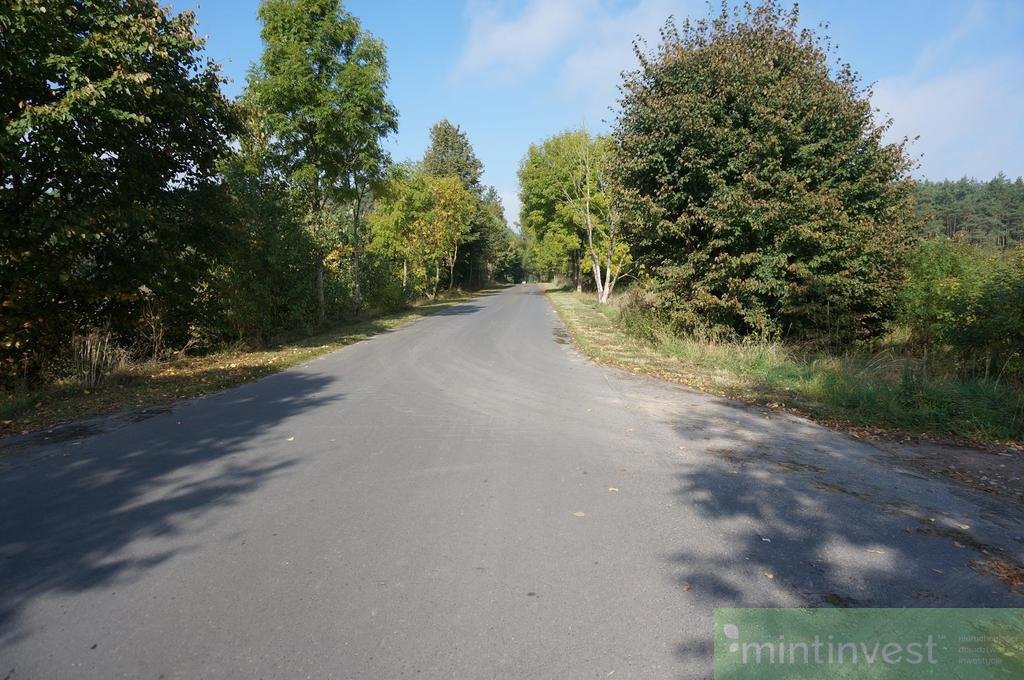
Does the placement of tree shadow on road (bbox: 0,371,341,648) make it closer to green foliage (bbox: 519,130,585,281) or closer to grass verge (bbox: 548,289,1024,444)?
grass verge (bbox: 548,289,1024,444)

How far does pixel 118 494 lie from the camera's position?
16.1 feet

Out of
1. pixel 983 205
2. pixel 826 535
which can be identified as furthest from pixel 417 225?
pixel 983 205

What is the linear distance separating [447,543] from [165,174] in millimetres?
11418

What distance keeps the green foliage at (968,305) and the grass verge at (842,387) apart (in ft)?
3.55

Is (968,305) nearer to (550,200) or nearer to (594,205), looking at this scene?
(594,205)

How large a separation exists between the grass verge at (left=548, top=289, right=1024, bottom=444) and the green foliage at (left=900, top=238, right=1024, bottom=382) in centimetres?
108

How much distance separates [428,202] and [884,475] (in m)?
32.2

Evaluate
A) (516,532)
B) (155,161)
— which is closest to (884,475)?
(516,532)

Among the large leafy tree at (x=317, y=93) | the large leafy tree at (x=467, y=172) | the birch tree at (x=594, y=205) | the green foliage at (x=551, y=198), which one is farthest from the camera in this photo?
the large leafy tree at (x=467, y=172)

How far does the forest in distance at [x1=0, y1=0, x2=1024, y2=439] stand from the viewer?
9.21 metres

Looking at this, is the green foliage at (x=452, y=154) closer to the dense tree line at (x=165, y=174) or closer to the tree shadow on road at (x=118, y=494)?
the dense tree line at (x=165, y=174)

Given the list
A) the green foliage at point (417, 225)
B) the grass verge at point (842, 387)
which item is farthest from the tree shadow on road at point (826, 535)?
the green foliage at point (417, 225)

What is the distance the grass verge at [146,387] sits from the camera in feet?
26.3

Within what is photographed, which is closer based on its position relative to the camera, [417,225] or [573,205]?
[417,225]
